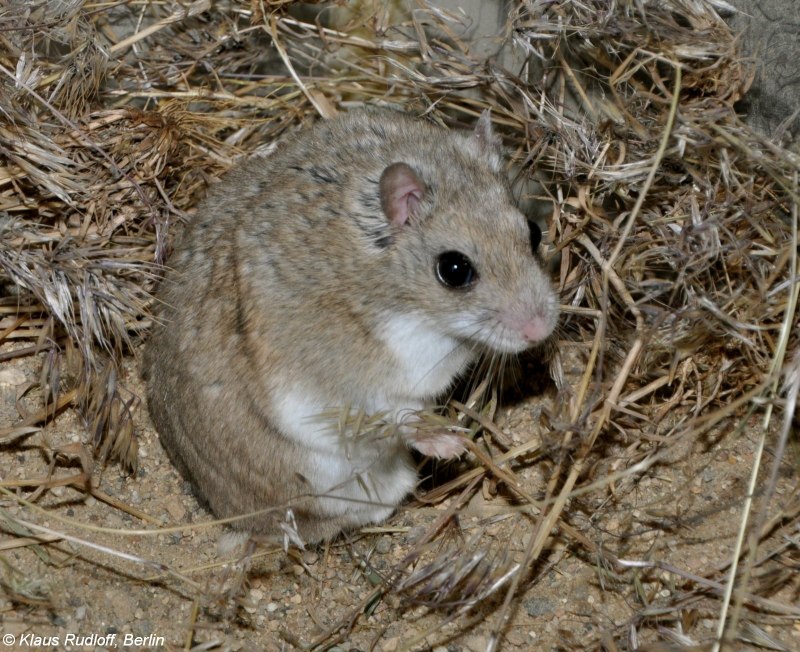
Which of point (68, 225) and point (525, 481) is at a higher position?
point (68, 225)

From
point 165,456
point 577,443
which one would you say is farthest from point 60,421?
point 577,443

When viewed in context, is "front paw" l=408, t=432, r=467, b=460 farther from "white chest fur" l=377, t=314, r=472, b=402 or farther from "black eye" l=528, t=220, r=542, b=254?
"black eye" l=528, t=220, r=542, b=254

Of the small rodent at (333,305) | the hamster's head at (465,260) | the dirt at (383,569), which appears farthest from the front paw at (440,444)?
the hamster's head at (465,260)

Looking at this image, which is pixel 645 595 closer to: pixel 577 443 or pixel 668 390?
pixel 577 443

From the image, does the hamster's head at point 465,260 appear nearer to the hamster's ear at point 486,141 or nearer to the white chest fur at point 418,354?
the white chest fur at point 418,354

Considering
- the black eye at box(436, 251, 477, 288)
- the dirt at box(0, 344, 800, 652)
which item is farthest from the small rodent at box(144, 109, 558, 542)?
the dirt at box(0, 344, 800, 652)

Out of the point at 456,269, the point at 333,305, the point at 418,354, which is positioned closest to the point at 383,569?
the point at 418,354

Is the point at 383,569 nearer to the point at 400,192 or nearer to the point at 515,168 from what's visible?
the point at 400,192
